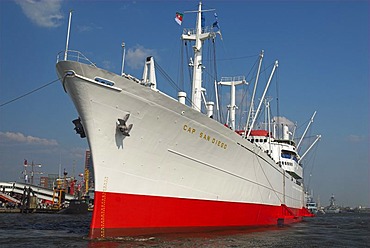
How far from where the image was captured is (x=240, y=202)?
73.4ft

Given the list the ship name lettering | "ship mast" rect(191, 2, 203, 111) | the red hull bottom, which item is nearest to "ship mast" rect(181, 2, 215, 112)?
"ship mast" rect(191, 2, 203, 111)

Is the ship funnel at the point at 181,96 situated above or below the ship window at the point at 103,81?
above

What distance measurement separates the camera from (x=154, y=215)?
16562mm

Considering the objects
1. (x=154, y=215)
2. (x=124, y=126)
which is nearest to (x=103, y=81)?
(x=124, y=126)

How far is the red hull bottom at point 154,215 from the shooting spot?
15.3 metres

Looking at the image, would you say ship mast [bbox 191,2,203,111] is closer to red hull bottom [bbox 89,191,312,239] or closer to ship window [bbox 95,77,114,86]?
red hull bottom [bbox 89,191,312,239]

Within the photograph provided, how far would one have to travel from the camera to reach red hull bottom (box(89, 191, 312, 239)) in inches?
601

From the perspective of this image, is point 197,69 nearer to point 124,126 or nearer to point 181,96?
point 181,96

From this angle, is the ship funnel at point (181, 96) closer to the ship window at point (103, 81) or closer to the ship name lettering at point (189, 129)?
the ship name lettering at point (189, 129)

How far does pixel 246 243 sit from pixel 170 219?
11.9ft

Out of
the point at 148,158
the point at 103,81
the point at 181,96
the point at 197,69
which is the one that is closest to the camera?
the point at 103,81

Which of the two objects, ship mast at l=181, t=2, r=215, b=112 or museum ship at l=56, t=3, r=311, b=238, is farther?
ship mast at l=181, t=2, r=215, b=112

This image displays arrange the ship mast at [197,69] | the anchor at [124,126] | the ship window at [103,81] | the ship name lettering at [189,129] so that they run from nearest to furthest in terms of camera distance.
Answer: the ship window at [103,81] → the anchor at [124,126] → the ship name lettering at [189,129] → the ship mast at [197,69]

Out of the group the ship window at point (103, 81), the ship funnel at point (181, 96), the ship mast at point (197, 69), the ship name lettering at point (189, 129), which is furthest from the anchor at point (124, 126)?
the ship mast at point (197, 69)
